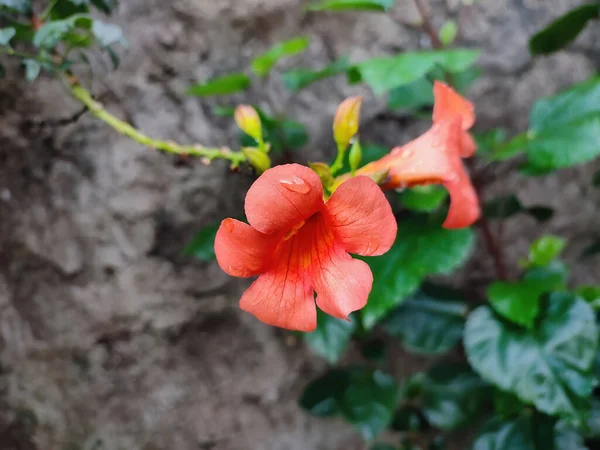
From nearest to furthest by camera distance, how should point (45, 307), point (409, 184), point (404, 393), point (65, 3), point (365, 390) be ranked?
1. point (409, 184)
2. point (65, 3)
3. point (45, 307)
4. point (365, 390)
5. point (404, 393)

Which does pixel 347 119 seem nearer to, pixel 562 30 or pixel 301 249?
pixel 301 249

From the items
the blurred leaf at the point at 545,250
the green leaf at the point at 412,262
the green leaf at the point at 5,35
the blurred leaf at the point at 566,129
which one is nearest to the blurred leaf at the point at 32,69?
the green leaf at the point at 5,35

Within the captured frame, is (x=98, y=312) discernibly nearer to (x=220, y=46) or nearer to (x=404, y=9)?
(x=220, y=46)

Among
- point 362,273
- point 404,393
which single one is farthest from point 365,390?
point 362,273

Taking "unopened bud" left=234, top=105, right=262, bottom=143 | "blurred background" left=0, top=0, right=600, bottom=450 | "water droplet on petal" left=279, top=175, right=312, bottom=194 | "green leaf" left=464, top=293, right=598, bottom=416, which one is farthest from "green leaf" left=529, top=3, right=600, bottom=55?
"water droplet on petal" left=279, top=175, right=312, bottom=194

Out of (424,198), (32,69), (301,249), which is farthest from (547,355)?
(32,69)
